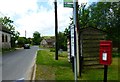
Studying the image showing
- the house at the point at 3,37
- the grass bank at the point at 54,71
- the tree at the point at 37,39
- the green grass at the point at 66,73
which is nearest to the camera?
the green grass at the point at 66,73

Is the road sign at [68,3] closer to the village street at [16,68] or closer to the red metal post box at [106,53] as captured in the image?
the red metal post box at [106,53]

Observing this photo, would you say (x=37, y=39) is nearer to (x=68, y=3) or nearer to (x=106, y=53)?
(x=68, y=3)

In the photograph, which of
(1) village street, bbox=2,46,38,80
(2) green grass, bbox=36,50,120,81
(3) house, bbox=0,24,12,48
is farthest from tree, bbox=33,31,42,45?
(2) green grass, bbox=36,50,120,81

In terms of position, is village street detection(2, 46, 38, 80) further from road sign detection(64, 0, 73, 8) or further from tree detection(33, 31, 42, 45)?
tree detection(33, 31, 42, 45)

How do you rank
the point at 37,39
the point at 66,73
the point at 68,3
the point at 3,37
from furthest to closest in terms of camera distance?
the point at 37,39
the point at 3,37
the point at 66,73
the point at 68,3

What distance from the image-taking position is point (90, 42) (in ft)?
52.0

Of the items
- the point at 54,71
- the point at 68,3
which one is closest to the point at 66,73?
the point at 54,71

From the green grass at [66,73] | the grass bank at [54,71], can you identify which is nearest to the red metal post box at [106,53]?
the green grass at [66,73]

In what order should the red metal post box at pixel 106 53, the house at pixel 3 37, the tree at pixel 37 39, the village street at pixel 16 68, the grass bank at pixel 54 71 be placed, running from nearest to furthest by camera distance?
the red metal post box at pixel 106 53, the grass bank at pixel 54 71, the village street at pixel 16 68, the house at pixel 3 37, the tree at pixel 37 39

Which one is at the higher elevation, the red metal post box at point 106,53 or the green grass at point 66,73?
the red metal post box at point 106,53

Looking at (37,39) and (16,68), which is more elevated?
(37,39)

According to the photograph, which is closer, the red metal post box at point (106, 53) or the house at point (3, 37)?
the red metal post box at point (106, 53)

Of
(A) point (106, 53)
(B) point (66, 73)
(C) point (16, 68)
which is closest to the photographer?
(A) point (106, 53)

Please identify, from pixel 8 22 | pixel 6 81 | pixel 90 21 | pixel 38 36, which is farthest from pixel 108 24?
pixel 38 36
